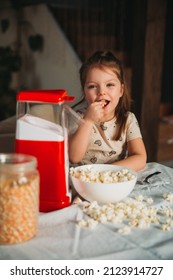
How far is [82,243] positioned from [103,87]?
655mm

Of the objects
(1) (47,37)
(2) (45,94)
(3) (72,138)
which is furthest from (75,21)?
(2) (45,94)

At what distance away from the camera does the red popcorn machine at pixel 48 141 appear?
0.92 m

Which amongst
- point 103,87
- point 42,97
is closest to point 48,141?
point 42,97

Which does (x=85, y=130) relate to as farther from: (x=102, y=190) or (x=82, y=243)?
(x=82, y=243)

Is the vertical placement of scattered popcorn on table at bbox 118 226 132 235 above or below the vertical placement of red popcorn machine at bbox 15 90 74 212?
below

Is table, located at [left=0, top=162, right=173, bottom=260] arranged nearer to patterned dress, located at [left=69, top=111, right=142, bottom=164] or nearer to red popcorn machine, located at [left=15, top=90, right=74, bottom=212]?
red popcorn machine, located at [left=15, top=90, right=74, bottom=212]

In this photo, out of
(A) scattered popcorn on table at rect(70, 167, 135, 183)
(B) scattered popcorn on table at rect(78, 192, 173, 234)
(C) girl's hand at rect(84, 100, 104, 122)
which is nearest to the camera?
(B) scattered popcorn on table at rect(78, 192, 173, 234)

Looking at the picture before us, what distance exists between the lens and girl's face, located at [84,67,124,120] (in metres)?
1.33

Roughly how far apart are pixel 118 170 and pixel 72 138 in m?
0.20

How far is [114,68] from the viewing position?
139 cm

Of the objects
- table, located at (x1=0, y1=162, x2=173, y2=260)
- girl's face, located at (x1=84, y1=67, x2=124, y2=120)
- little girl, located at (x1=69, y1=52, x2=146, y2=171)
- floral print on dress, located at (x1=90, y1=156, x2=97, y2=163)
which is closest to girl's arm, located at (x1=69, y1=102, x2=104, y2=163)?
little girl, located at (x1=69, y1=52, x2=146, y2=171)

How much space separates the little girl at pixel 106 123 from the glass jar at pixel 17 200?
0.43 m

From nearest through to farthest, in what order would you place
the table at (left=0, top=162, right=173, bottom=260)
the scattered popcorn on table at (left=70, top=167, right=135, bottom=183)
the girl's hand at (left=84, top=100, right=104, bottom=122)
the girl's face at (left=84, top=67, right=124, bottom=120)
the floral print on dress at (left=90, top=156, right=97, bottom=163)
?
1. the table at (left=0, top=162, right=173, bottom=260)
2. the scattered popcorn on table at (left=70, top=167, right=135, bottom=183)
3. the girl's hand at (left=84, top=100, right=104, bottom=122)
4. the girl's face at (left=84, top=67, right=124, bottom=120)
5. the floral print on dress at (left=90, top=156, right=97, bottom=163)
